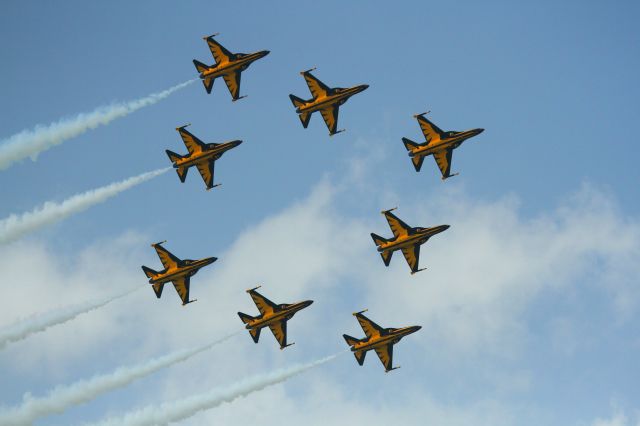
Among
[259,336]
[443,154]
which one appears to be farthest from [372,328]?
[443,154]

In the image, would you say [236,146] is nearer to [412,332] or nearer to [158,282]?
[158,282]

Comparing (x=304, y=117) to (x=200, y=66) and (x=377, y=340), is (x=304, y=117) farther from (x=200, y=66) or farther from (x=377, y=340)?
(x=377, y=340)

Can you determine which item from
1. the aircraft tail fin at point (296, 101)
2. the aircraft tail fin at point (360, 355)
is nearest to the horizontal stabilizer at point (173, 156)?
the aircraft tail fin at point (296, 101)

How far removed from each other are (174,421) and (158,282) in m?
15.1

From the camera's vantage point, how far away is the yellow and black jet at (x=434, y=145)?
384 feet

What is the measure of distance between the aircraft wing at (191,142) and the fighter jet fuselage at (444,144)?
21889 millimetres

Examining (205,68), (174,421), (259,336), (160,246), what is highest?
(205,68)

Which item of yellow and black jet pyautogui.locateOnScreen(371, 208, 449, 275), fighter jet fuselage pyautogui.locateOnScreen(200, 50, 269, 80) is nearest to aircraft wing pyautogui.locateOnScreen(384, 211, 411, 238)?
yellow and black jet pyautogui.locateOnScreen(371, 208, 449, 275)

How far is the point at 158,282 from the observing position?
116m

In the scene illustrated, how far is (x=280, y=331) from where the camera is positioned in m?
119

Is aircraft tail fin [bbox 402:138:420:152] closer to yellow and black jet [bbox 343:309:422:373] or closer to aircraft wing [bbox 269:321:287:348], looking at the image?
yellow and black jet [bbox 343:309:422:373]

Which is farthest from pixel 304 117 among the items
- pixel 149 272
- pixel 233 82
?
pixel 149 272

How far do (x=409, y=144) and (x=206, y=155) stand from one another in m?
21.2

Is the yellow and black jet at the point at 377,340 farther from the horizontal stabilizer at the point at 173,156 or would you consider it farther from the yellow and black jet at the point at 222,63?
the yellow and black jet at the point at 222,63
